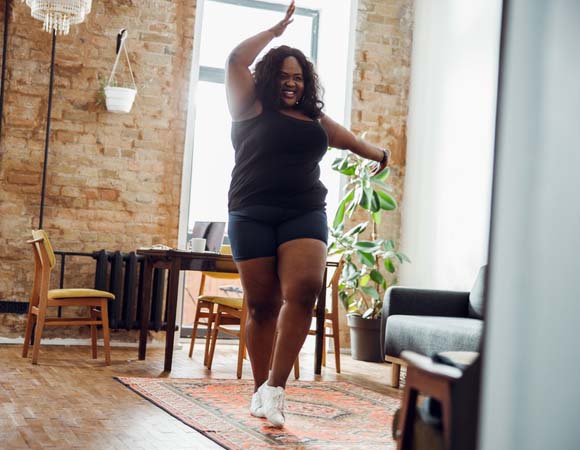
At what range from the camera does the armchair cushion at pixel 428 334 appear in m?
3.74

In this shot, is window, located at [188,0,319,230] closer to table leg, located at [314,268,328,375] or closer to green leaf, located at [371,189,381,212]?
green leaf, located at [371,189,381,212]

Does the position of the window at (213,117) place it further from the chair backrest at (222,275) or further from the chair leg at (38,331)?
the chair leg at (38,331)

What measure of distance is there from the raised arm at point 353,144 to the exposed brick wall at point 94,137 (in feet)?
10.2

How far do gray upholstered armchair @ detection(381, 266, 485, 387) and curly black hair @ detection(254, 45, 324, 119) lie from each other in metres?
1.40

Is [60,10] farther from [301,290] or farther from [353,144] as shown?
[301,290]

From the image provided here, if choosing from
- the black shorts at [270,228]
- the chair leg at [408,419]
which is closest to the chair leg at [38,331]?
the black shorts at [270,228]

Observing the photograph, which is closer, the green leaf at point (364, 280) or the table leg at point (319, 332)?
the table leg at point (319, 332)

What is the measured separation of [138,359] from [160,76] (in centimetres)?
222

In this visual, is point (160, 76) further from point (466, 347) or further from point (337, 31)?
point (466, 347)

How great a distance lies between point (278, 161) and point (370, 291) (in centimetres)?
329

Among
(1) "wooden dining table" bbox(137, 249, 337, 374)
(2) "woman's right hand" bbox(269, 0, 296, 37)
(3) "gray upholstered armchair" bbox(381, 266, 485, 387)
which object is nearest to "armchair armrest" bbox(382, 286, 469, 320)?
(3) "gray upholstered armchair" bbox(381, 266, 485, 387)

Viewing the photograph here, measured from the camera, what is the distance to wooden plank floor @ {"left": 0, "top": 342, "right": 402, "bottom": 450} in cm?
259

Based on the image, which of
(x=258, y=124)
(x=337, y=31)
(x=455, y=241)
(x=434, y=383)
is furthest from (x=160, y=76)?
(x=434, y=383)

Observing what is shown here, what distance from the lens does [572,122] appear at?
0.50 m
